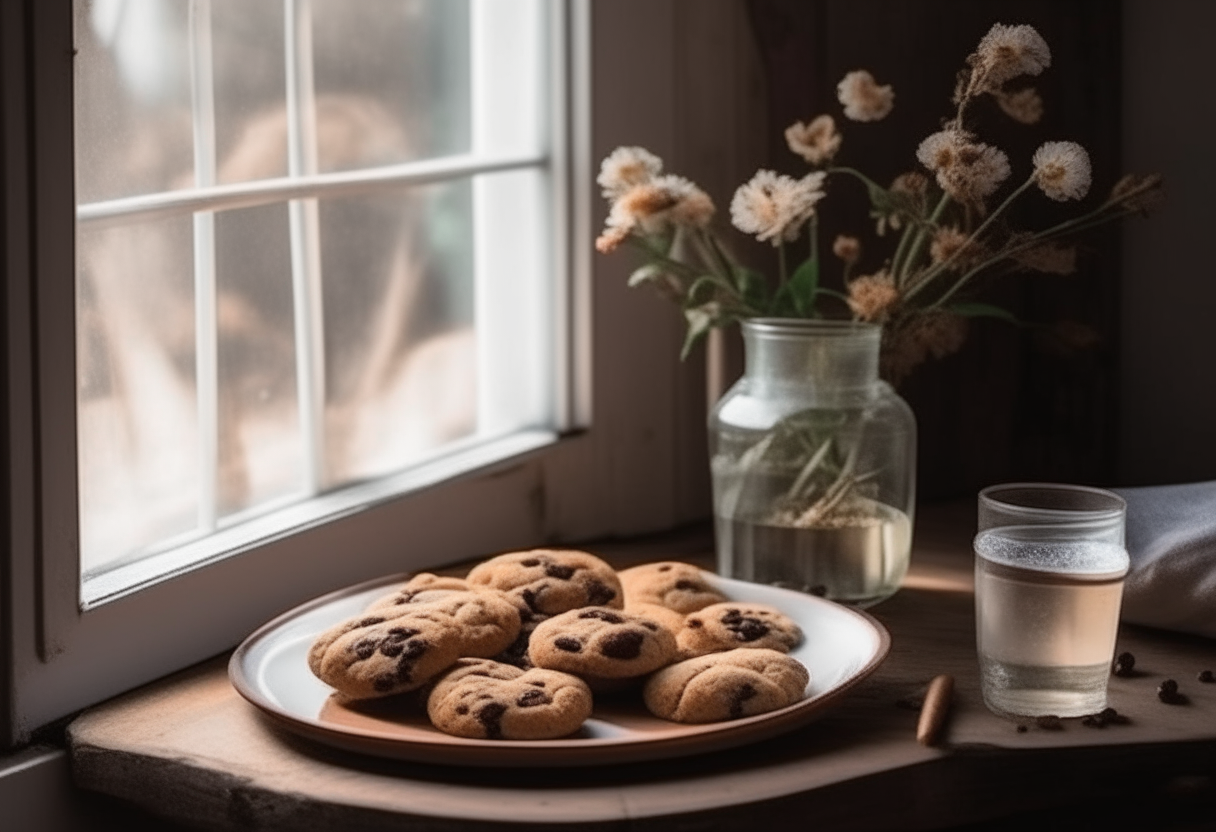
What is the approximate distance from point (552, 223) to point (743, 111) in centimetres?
23

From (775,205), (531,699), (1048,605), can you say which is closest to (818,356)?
(775,205)

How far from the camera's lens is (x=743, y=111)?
1.72 meters

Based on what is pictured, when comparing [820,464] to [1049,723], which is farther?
[820,464]

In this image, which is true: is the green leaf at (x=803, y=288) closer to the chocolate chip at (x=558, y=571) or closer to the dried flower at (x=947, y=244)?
the dried flower at (x=947, y=244)

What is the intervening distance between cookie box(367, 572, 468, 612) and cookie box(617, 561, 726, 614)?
135 millimetres

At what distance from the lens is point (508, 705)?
1.09 m

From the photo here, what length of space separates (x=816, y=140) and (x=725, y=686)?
0.54 metres

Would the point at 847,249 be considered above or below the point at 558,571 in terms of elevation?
above

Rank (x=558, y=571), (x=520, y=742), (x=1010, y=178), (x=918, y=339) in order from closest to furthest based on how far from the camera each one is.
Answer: (x=520, y=742)
(x=558, y=571)
(x=918, y=339)
(x=1010, y=178)

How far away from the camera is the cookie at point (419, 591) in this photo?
4.03 feet

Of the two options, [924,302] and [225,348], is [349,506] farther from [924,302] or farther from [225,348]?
[924,302]

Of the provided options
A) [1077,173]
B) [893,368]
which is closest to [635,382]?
[893,368]

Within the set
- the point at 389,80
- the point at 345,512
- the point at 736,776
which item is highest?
the point at 389,80

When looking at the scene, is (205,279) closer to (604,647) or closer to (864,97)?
(604,647)
